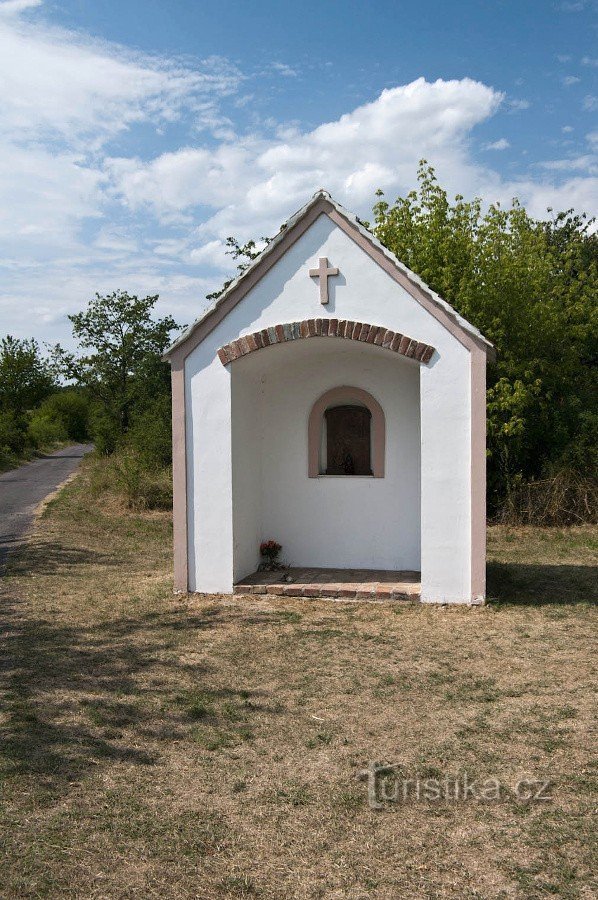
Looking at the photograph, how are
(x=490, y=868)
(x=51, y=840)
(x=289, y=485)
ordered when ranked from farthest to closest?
(x=289, y=485) < (x=51, y=840) < (x=490, y=868)

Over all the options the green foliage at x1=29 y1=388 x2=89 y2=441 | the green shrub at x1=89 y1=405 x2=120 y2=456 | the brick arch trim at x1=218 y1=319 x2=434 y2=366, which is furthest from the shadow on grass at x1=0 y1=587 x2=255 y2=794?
the green foliage at x1=29 y1=388 x2=89 y2=441

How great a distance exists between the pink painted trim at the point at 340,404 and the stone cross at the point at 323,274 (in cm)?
177

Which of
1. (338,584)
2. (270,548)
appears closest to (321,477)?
(270,548)

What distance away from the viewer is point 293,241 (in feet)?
28.3

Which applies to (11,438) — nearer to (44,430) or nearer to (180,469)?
(44,430)

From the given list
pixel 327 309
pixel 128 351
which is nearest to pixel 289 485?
pixel 327 309

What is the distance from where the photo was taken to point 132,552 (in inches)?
503

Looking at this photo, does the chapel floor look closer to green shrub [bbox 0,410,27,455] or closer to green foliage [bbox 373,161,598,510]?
green foliage [bbox 373,161,598,510]

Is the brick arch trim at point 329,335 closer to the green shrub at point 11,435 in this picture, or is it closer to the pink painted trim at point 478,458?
the pink painted trim at point 478,458

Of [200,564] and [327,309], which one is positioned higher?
[327,309]

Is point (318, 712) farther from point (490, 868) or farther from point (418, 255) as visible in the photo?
point (418, 255)

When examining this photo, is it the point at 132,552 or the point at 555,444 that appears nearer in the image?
the point at 132,552

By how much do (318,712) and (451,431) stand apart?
3970 millimetres

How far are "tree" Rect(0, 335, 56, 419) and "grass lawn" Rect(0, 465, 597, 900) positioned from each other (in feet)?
120
